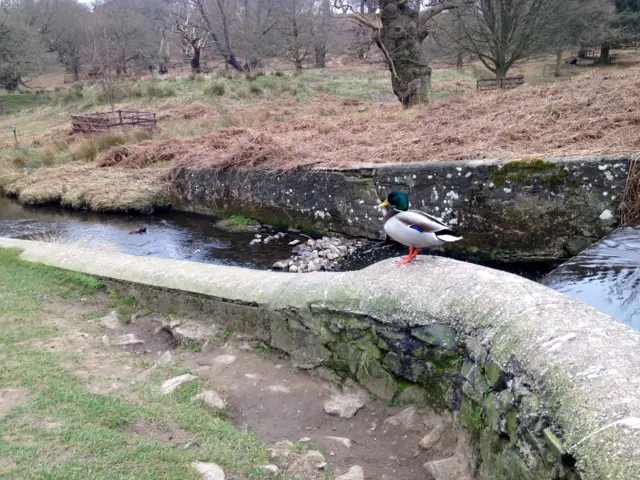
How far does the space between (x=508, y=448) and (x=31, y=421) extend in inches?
116

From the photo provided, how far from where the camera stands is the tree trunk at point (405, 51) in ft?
51.3

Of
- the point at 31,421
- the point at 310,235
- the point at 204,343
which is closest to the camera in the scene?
the point at 31,421

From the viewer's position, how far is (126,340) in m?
5.25

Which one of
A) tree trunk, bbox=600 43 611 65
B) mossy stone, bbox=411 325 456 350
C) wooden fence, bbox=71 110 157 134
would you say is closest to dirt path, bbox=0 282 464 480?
mossy stone, bbox=411 325 456 350

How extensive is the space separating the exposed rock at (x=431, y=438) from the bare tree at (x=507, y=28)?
18540 millimetres

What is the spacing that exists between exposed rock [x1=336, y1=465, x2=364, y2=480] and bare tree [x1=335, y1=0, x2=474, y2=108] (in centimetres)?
1393

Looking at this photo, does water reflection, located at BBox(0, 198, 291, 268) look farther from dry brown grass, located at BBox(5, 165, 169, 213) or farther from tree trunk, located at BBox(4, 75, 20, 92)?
tree trunk, located at BBox(4, 75, 20, 92)

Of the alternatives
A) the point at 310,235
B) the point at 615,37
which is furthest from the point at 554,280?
the point at 615,37

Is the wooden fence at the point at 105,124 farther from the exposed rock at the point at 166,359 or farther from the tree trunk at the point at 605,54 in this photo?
the tree trunk at the point at 605,54

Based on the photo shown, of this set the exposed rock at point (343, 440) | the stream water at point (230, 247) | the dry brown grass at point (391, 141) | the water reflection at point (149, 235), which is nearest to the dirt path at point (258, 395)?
the exposed rock at point (343, 440)

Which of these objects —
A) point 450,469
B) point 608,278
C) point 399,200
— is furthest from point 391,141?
point 450,469

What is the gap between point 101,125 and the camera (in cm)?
1972

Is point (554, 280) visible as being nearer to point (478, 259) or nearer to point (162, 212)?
point (478, 259)

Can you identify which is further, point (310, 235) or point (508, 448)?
point (310, 235)
